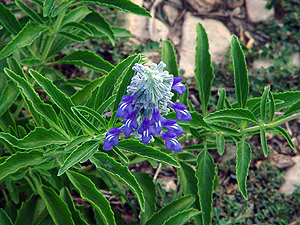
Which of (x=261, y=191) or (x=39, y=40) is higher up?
(x=39, y=40)

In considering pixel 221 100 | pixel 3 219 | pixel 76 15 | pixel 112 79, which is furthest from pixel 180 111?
pixel 3 219

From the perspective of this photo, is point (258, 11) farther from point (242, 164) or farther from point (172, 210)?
point (172, 210)

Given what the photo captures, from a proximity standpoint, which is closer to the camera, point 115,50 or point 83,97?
point 83,97

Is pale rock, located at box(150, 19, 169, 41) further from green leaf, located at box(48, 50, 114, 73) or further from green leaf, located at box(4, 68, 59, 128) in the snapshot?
green leaf, located at box(4, 68, 59, 128)

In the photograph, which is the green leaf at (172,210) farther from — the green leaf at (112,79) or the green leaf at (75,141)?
the green leaf at (112,79)

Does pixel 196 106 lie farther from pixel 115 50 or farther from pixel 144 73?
pixel 144 73

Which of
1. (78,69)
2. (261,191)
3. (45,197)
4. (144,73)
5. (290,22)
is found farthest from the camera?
(290,22)

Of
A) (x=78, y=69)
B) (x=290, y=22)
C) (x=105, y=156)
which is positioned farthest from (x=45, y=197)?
(x=290, y=22)

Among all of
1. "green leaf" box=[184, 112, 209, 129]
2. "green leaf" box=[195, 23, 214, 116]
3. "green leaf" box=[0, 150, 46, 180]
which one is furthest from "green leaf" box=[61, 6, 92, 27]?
"green leaf" box=[184, 112, 209, 129]
